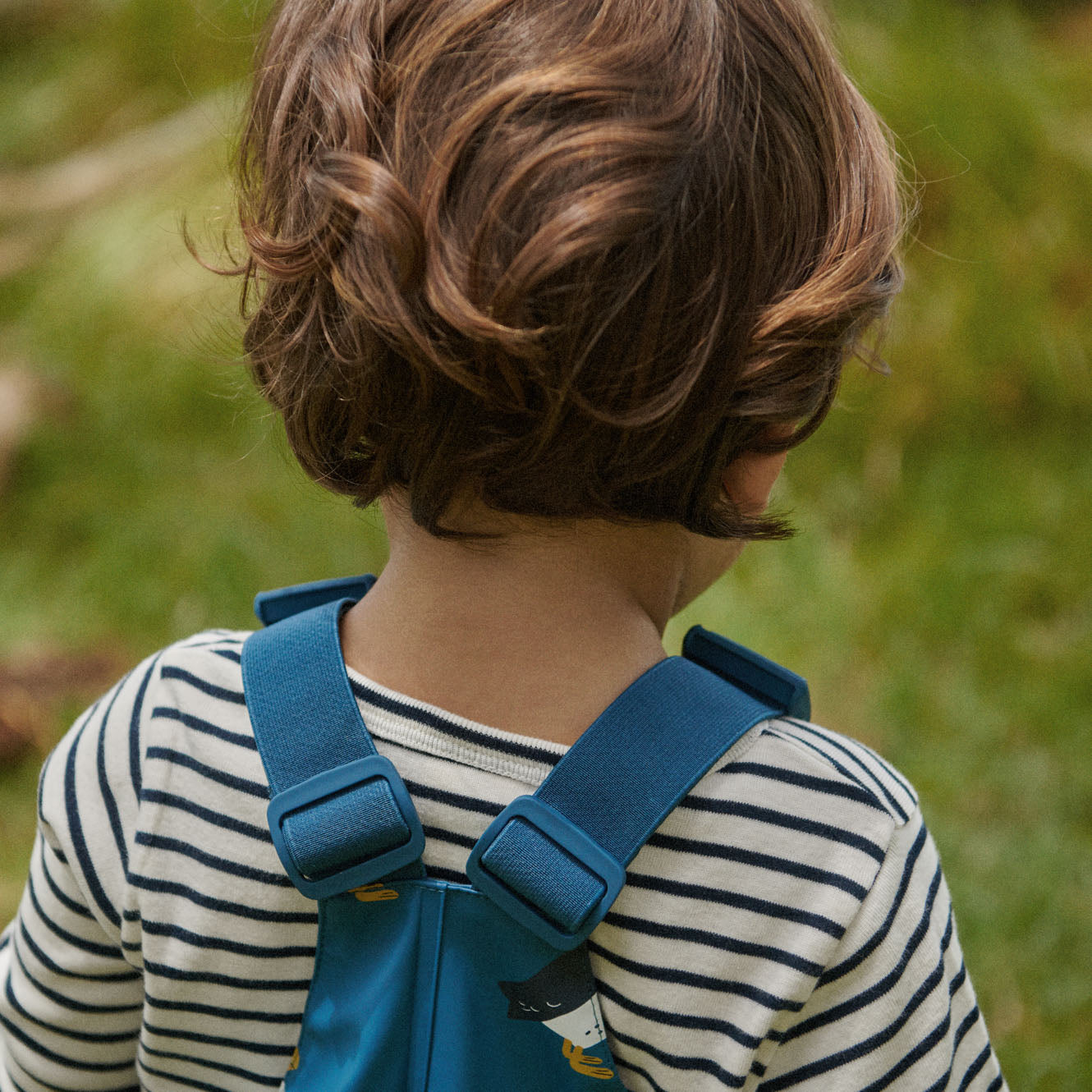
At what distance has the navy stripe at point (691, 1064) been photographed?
831mm

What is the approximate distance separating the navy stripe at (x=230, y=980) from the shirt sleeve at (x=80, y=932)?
0.05 meters

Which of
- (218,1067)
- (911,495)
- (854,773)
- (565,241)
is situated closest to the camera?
(565,241)

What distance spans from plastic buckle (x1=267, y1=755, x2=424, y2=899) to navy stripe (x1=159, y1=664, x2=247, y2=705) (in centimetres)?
10

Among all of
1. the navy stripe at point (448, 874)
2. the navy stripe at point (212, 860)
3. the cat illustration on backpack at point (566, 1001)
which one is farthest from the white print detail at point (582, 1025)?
the navy stripe at point (212, 860)

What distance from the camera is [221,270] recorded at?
3.40ft

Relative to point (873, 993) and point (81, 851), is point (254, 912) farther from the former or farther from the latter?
point (873, 993)

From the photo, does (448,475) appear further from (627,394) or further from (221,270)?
(221,270)

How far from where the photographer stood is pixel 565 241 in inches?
29.6

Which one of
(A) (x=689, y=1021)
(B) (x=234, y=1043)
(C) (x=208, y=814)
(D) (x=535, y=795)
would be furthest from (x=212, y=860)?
(A) (x=689, y=1021)

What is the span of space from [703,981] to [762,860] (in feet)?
0.29

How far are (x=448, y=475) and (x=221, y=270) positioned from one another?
12.7 inches

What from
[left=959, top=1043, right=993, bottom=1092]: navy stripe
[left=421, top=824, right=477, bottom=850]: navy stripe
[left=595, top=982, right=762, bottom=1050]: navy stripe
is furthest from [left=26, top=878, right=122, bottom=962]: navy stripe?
[left=959, top=1043, right=993, bottom=1092]: navy stripe

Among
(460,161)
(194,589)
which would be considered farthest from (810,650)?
(460,161)

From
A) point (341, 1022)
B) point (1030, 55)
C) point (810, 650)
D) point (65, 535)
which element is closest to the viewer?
point (341, 1022)
